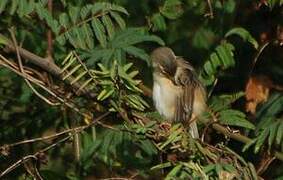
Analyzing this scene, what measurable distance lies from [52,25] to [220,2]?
1362 millimetres

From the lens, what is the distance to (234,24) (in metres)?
5.79

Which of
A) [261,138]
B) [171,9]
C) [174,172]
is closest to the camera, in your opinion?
[174,172]

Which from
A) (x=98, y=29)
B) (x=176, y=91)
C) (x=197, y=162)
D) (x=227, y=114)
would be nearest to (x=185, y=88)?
(x=176, y=91)

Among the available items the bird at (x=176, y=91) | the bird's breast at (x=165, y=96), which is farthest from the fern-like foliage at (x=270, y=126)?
the bird's breast at (x=165, y=96)

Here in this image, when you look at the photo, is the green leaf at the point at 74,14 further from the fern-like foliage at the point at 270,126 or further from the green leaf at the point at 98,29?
the fern-like foliage at the point at 270,126

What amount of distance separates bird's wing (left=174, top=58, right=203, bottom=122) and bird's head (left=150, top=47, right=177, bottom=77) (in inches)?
3.2

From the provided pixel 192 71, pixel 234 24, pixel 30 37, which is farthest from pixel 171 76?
pixel 234 24

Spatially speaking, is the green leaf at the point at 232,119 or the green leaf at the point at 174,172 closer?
the green leaf at the point at 174,172

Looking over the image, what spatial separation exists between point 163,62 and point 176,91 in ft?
0.73

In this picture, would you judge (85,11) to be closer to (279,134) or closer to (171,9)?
(171,9)

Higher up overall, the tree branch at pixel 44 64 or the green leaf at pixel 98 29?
the green leaf at pixel 98 29

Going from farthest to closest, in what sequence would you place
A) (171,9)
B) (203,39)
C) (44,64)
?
(203,39) → (171,9) → (44,64)

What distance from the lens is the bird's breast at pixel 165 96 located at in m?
4.71

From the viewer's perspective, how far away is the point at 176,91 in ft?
15.6
